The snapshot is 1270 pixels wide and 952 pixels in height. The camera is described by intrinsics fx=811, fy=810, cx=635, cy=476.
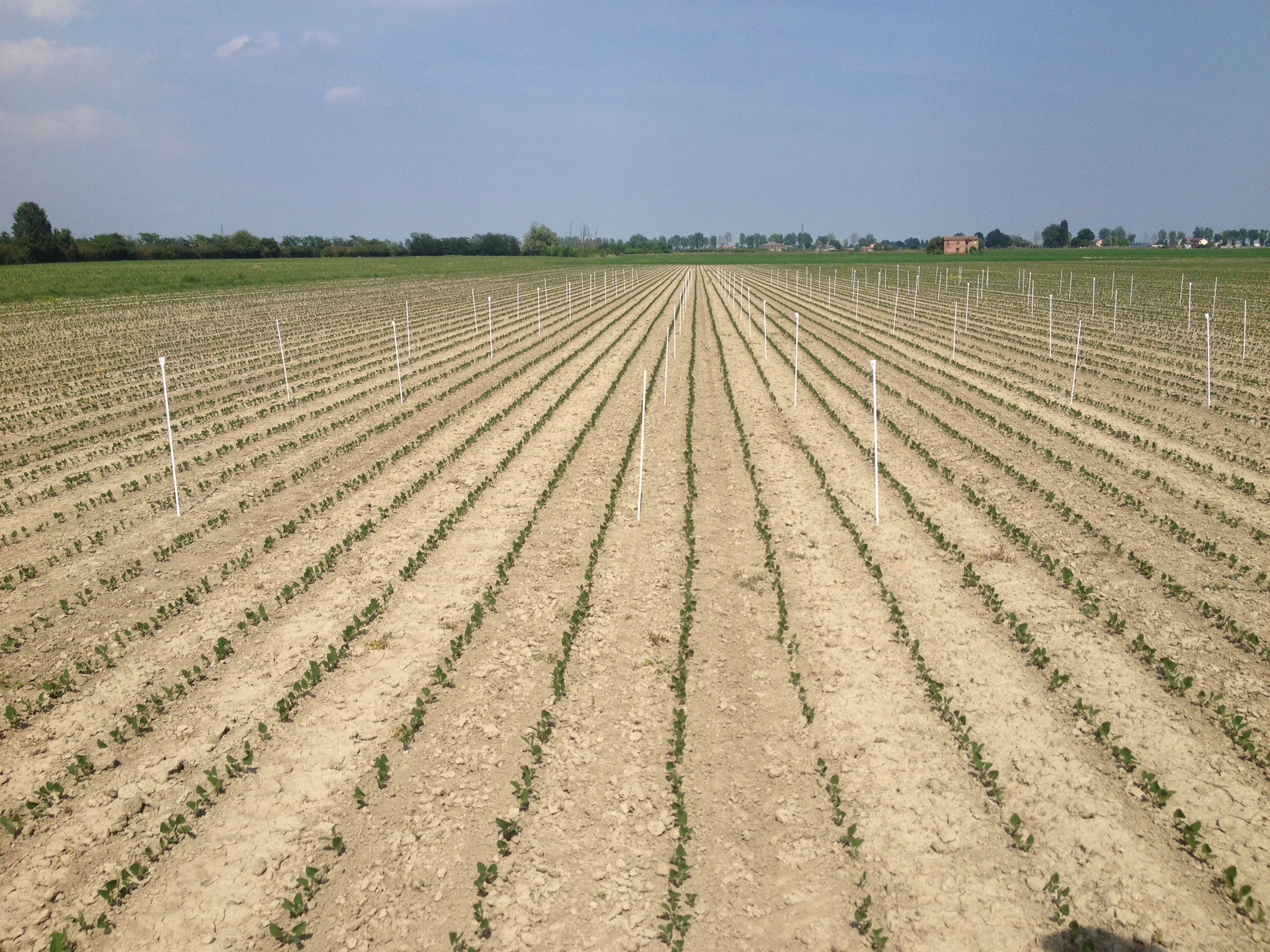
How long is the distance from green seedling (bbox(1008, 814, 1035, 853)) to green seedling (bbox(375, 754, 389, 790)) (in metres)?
4.63

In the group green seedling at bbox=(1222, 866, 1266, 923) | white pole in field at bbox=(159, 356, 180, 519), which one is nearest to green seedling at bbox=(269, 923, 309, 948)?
green seedling at bbox=(1222, 866, 1266, 923)

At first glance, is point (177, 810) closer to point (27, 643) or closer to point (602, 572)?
point (27, 643)

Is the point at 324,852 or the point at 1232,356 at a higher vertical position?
the point at 1232,356

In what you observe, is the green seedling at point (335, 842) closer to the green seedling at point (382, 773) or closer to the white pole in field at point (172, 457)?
the green seedling at point (382, 773)

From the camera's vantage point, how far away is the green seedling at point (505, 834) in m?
5.66

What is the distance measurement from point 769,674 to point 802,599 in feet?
5.49

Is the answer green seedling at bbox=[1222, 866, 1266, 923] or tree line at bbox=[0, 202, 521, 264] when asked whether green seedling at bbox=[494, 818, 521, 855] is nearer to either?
green seedling at bbox=[1222, 866, 1266, 923]

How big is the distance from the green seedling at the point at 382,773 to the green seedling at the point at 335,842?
536 mm

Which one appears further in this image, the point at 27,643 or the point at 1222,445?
the point at 1222,445

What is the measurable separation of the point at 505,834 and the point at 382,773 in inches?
47.5

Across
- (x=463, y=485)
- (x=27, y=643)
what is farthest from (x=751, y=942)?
(x=463, y=485)

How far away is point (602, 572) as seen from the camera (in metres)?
10.1

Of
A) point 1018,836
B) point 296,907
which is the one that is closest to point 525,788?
point 296,907

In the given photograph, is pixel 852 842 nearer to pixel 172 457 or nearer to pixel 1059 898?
pixel 1059 898
